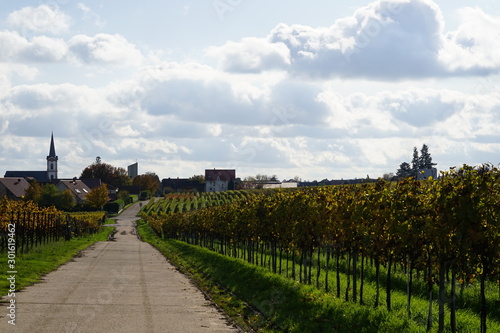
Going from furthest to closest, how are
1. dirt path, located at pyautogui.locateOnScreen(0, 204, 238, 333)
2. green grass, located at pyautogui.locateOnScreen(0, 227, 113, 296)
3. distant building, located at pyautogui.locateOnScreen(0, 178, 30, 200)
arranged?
distant building, located at pyautogui.locateOnScreen(0, 178, 30, 200)
green grass, located at pyautogui.locateOnScreen(0, 227, 113, 296)
dirt path, located at pyautogui.locateOnScreen(0, 204, 238, 333)

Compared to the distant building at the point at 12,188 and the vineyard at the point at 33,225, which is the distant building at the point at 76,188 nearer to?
the distant building at the point at 12,188

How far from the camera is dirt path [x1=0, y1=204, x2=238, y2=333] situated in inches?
531

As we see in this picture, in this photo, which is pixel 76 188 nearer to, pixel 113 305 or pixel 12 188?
pixel 12 188

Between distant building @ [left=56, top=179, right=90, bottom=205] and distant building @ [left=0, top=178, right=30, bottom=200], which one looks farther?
distant building @ [left=56, top=179, right=90, bottom=205]

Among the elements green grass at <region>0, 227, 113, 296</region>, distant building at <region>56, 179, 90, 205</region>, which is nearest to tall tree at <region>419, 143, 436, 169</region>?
distant building at <region>56, 179, 90, 205</region>

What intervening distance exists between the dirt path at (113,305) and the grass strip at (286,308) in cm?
76

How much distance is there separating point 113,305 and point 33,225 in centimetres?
1928

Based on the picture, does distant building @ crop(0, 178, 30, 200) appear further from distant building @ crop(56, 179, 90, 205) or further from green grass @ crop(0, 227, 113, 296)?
green grass @ crop(0, 227, 113, 296)

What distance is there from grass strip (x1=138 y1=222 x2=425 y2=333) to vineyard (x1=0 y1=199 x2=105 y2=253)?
40.2ft

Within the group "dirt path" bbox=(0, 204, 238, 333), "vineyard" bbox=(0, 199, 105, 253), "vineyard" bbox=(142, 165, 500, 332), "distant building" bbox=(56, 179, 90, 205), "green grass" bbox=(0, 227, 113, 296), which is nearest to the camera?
"vineyard" bbox=(142, 165, 500, 332)

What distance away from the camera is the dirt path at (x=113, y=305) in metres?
13.5

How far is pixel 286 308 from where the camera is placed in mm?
16031

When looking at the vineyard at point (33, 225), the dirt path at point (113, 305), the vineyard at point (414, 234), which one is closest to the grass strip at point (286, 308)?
the dirt path at point (113, 305)

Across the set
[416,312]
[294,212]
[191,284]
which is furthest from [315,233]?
[416,312]
